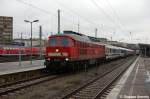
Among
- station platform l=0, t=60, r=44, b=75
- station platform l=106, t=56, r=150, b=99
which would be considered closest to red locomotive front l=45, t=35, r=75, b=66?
station platform l=0, t=60, r=44, b=75

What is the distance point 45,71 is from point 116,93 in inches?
500

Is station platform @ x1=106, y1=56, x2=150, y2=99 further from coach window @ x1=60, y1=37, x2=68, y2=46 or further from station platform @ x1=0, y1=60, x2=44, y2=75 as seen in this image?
station platform @ x1=0, y1=60, x2=44, y2=75

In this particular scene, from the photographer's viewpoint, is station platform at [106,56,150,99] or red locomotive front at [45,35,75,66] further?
red locomotive front at [45,35,75,66]

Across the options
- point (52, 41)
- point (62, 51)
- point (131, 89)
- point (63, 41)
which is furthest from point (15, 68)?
point (131, 89)

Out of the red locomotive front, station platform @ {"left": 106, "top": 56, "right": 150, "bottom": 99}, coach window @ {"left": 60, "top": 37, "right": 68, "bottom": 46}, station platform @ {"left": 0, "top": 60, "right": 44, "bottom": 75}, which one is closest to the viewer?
station platform @ {"left": 106, "top": 56, "right": 150, "bottom": 99}

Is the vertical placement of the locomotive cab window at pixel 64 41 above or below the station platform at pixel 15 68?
above

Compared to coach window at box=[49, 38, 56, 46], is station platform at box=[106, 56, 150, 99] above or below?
below

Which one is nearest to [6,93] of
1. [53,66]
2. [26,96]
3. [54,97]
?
[26,96]

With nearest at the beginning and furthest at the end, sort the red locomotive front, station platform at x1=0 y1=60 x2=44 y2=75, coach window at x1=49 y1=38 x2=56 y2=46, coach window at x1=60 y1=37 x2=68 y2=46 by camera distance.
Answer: station platform at x1=0 y1=60 x2=44 y2=75 < the red locomotive front < coach window at x1=60 y1=37 x2=68 y2=46 < coach window at x1=49 y1=38 x2=56 y2=46

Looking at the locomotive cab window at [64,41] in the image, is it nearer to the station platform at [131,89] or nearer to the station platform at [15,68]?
the station platform at [15,68]

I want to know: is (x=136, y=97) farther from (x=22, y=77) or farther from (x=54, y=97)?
(x=22, y=77)

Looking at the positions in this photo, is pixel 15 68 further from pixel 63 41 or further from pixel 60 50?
pixel 63 41

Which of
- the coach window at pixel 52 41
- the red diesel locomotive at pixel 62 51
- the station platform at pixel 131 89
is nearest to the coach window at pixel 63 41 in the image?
the red diesel locomotive at pixel 62 51

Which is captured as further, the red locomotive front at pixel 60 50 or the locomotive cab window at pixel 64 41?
the locomotive cab window at pixel 64 41
